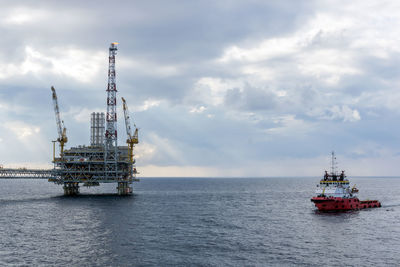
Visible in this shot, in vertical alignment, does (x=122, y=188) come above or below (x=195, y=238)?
above

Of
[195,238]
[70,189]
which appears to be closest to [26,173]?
[70,189]

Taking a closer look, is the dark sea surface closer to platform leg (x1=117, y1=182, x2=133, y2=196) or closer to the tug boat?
the tug boat

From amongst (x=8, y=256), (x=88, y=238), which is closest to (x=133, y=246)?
(x=88, y=238)

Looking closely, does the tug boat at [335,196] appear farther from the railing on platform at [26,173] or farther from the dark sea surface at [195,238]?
the railing on platform at [26,173]

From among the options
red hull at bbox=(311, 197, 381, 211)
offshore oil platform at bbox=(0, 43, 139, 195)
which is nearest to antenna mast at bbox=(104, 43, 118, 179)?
offshore oil platform at bbox=(0, 43, 139, 195)

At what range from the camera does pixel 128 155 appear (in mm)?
163625

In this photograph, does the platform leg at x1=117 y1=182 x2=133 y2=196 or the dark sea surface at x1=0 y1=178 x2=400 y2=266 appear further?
the platform leg at x1=117 y1=182 x2=133 y2=196

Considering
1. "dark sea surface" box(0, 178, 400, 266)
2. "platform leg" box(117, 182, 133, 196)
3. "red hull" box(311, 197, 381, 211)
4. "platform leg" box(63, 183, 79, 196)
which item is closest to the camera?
"dark sea surface" box(0, 178, 400, 266)

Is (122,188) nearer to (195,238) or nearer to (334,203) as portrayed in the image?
(334,203)

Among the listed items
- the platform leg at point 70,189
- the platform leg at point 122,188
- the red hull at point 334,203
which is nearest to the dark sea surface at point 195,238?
the red hull at point 334,203

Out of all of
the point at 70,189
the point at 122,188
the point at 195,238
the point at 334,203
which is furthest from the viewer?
the point at 70,189

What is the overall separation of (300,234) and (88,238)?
43404mm

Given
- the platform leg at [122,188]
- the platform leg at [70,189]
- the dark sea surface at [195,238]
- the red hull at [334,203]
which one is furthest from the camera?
the platform leg at [70,189]

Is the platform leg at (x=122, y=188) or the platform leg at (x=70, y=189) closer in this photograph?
the platform leg at (x=122, y=188)
